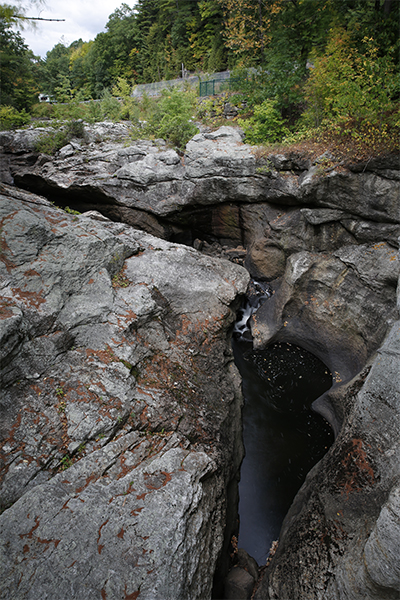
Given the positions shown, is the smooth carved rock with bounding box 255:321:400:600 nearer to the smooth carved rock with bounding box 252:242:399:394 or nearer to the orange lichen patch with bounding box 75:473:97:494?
the smooth carved rock with bounding box 252:242:399:394

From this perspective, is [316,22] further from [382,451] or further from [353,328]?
[382,451]

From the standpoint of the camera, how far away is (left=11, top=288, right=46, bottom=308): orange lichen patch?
5.85 meters

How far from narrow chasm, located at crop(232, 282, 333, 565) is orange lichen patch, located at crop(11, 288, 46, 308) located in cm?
655

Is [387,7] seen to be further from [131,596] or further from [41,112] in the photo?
[41,112]

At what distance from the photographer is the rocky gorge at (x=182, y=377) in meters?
3.81

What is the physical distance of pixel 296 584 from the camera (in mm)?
4777

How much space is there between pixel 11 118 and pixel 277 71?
12.7 m

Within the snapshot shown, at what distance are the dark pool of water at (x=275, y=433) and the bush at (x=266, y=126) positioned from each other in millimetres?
8290

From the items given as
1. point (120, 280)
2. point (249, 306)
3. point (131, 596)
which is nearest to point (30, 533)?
point (131, 596)

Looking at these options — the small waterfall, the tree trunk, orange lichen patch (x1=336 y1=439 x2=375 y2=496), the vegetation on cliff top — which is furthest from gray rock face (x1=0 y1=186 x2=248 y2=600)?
the tree trunk

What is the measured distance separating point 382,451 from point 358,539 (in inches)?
60.6

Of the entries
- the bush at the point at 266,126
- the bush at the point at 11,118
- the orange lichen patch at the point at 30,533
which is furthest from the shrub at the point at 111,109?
the orange lichen patch at the point at 30,533

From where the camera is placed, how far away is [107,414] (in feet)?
16.9

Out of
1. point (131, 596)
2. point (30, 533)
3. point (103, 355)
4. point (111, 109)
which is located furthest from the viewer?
point (111, 109)
